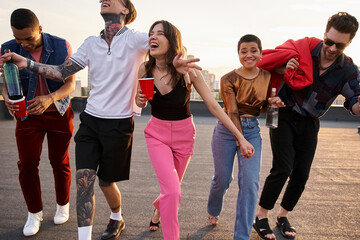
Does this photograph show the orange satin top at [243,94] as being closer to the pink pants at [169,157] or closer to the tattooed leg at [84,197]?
the pink pants at [169,157]

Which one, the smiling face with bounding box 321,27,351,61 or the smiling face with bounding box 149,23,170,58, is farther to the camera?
the smiling face with bounding box 321,27,351,61

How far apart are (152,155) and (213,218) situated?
123cm

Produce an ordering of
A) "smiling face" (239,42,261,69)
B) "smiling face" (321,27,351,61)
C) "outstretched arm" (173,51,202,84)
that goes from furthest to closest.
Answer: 1. "smiling face" (239,42,261,69)
2. "smiling face" (321,27,351,61)
3. "outstretched arm" (173,51,202,84)

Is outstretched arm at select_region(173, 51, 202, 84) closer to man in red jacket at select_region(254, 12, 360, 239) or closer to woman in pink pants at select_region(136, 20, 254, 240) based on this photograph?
woman in pink pants at select_region(136, 20, 254, 240)

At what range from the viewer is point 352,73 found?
9.81ft

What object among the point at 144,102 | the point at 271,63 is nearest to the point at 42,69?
the point at 144,102

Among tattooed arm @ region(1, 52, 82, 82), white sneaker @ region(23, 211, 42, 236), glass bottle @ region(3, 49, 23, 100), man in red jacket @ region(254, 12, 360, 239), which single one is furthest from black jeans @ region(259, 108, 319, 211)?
glass bottle @ region(3, 49, 23, 100)

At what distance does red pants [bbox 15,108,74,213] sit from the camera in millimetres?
3176

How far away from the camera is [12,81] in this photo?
282cm

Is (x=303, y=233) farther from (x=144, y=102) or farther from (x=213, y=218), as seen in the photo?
(x=144, y=102)

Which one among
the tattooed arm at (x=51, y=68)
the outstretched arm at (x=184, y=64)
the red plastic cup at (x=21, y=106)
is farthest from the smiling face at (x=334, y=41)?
the red plastic cup at (x=21, y=106)

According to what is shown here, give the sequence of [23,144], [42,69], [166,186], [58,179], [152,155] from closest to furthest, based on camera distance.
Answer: [166,186], [152,155], [42,69], [23,144], [58,179]

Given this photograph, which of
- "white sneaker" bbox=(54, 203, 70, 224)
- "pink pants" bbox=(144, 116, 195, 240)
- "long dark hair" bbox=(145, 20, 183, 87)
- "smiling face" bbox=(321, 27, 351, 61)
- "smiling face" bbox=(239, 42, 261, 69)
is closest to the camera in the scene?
"pink pants" bbox=(144, 116, 195, 240)

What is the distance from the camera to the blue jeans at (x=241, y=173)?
2766 millimetres
